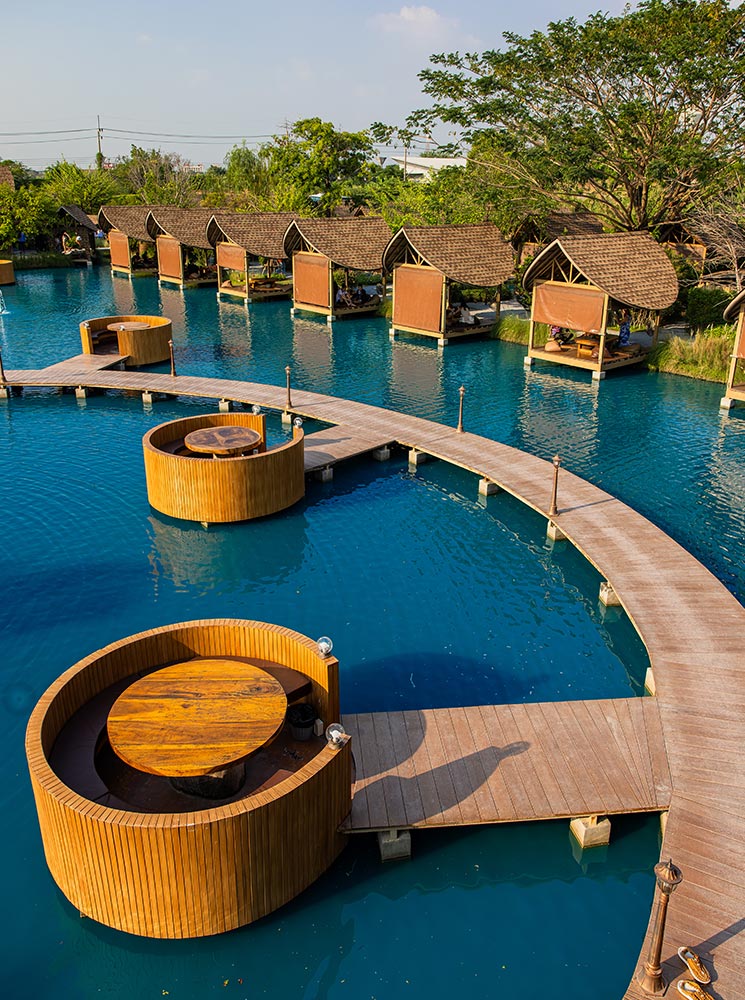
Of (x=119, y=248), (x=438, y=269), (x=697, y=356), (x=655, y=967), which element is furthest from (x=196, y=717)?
(x=119, y=248)

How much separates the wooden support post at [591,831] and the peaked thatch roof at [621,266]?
23.1 m

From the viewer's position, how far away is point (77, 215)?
2442 inches

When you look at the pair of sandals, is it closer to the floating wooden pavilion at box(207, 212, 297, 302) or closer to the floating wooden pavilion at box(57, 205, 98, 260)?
the floating wooden pavilion at box(207, 212, 297, 302)

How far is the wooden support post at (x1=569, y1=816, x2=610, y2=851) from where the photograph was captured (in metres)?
10.0

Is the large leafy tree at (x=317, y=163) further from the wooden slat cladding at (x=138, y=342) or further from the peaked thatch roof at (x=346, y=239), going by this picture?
the wooden slat cladding at (x=138, y=342)

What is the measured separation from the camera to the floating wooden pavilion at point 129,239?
53312 mm

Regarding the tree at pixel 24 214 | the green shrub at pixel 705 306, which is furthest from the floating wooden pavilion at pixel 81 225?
the green shrub at pixel 705 306

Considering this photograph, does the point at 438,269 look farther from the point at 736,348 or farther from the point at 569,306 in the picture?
the point at 736,348

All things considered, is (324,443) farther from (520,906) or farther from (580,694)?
(520,906)

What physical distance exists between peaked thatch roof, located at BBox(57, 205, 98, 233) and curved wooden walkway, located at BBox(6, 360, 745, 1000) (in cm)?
4597

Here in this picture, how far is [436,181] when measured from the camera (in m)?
48.8

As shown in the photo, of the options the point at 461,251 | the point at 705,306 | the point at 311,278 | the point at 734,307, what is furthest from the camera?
the point at 311,278

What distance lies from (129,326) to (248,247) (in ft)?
47.2

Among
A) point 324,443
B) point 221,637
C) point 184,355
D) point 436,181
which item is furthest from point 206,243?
point 221,637
